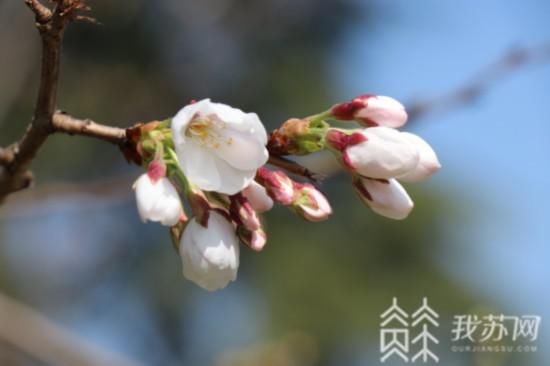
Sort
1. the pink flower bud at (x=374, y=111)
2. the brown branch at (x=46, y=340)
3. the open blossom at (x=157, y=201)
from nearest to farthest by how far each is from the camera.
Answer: the open blossom at (x=157, y=201), the pink flower bud at (x=374, y=111), the brown branch at (x=46, y=340)

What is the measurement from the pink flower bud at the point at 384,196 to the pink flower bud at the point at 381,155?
1.0 inches

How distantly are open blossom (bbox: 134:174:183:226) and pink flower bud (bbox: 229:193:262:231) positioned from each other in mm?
76

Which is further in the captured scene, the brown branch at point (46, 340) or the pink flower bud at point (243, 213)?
the brown branch at point (46, 340)

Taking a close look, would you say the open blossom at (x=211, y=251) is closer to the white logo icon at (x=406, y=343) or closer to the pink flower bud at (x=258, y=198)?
the pink flower bud at (x=258, y=198)

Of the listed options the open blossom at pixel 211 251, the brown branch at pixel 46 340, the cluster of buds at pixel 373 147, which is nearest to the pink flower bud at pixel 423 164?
the cluster of buds at pixel 373 147

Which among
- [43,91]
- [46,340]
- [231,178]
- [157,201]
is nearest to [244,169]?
[231,178]

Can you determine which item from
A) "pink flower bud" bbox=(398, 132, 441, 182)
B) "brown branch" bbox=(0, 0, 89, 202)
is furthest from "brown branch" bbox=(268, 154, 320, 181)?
"brown branch" bbox=(0, 0, 89, 202)

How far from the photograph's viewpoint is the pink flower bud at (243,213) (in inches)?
43.8

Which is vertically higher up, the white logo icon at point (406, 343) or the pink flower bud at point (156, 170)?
the white logo icon at point (406, 343)

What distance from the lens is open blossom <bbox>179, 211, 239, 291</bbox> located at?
1108mm

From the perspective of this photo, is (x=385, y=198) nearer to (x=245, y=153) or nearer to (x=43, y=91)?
(x=245, y=153)

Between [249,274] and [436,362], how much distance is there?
139 inches

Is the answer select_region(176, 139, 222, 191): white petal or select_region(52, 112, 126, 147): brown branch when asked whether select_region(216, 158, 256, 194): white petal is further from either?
select_region(52, 112, 126, 147): brown branch

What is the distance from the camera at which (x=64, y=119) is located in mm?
1219
